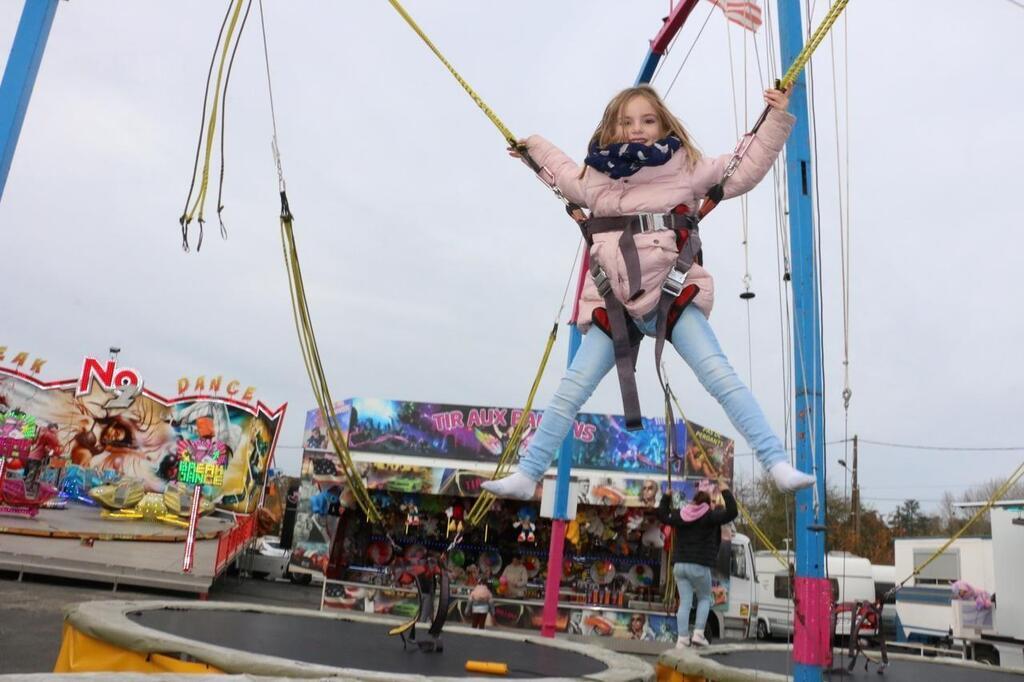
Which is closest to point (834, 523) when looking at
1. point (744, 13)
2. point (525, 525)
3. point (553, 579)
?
point (525, 525)

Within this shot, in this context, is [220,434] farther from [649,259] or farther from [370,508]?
[649,259]

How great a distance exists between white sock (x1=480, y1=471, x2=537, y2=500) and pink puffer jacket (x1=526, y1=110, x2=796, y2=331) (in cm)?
49

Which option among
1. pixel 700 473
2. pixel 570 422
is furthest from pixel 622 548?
pixel 570 422

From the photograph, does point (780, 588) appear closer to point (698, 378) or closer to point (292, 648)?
point (292, 648)

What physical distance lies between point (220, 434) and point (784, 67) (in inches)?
623

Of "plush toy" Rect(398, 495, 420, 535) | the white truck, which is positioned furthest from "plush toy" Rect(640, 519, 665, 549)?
the white truck

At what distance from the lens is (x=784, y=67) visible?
3246 millimetres

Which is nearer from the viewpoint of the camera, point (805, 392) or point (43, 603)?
point (805, 392)

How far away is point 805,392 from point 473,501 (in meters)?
8.77

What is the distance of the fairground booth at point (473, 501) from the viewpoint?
11516mm

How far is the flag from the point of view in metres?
4.30

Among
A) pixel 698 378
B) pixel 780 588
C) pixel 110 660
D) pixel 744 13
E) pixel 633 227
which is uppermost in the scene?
pixel 744 13

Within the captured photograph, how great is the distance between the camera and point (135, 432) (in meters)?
16.8

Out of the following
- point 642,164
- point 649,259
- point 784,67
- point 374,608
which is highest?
point 784,67
